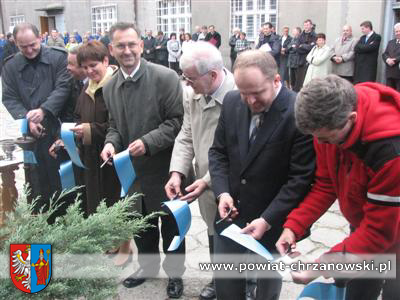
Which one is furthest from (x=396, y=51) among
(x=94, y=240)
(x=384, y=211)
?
(x=94, y=240)

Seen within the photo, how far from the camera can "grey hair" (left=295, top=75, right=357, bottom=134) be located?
1.60 metres

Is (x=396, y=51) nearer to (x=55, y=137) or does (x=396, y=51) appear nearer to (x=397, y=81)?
(x=397, y=81)

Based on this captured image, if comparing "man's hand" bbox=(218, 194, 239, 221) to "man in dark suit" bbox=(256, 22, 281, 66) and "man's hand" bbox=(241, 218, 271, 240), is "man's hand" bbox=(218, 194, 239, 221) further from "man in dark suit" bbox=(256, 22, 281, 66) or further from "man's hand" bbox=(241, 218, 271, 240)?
"man in dark suit" bbox=(256, 22, 281, 66)

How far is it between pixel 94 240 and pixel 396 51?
9.06 m

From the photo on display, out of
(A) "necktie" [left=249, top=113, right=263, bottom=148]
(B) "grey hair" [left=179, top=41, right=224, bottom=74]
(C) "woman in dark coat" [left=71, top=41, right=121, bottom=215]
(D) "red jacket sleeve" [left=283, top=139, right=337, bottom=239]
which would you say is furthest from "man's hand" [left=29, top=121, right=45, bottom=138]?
(D) "red jacket sleeve" [left=283, top=139, right=337, bottom=239]

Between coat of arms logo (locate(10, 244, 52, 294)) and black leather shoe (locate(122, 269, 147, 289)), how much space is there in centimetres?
194

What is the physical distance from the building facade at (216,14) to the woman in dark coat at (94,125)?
346 inches

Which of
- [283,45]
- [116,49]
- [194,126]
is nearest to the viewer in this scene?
[194,126]

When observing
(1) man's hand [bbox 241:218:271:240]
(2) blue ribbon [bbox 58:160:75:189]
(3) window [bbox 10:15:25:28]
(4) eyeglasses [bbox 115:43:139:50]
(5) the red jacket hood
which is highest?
(3) window [bbox 10:15:25:28]

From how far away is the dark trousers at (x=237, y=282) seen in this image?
93.4 inches

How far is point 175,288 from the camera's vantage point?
3135mm

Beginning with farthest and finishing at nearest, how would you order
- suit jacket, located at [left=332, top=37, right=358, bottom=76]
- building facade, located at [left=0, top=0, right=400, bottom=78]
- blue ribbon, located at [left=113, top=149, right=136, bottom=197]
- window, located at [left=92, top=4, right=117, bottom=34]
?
window, located at [left=92, top=4, right=117, bottom=34], building facade, located at [left=0, top=0, right=400, bottom=78], suit jacket, located at [left=332, top=37, right=358, bottom=76], blue ribbon, located at [left=113, top=149, right=136, bottom=197]

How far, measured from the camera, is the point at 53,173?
393 cm

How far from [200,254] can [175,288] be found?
0.69 metres
